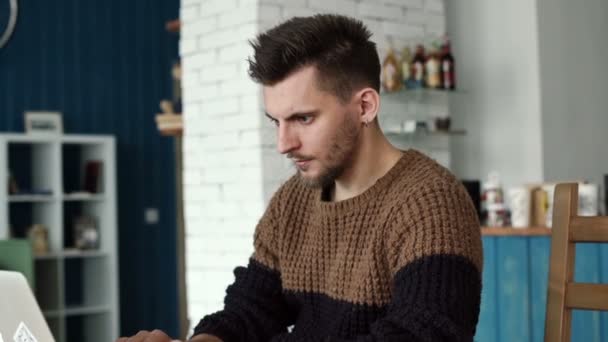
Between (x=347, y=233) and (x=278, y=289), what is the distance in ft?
0.73

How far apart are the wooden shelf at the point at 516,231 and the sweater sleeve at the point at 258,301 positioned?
171 cm

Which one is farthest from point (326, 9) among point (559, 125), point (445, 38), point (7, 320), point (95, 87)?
point (7, 320)

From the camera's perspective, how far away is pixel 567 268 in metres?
1.50

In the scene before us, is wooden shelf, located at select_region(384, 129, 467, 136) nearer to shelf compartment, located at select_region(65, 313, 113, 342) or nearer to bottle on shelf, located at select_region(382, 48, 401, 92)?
bottle on shelf, located at select_region(382, 48, 401, 92)

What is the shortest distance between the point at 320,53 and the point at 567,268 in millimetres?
557

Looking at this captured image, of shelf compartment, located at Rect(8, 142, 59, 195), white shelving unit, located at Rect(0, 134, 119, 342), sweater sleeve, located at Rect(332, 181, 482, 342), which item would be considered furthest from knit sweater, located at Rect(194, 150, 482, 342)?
shelf compartment, located at Rect(8, 142, 59, 195)

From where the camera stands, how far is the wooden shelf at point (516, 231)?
314 centimetres

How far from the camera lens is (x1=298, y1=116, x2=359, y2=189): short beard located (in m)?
1.44

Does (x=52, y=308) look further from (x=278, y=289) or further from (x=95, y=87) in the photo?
(x=278, y=289)

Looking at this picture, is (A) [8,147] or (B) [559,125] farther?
(A) [8,147]

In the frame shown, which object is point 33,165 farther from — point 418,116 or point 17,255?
point 418,116

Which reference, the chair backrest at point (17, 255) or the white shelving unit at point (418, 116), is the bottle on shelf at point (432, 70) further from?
the chair backrest at point (17, 255)

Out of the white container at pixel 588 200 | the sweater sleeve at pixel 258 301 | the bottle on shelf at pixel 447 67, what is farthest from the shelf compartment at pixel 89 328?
the sweater sleeve at pixel 258 301

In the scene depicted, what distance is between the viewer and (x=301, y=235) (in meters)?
1.62
